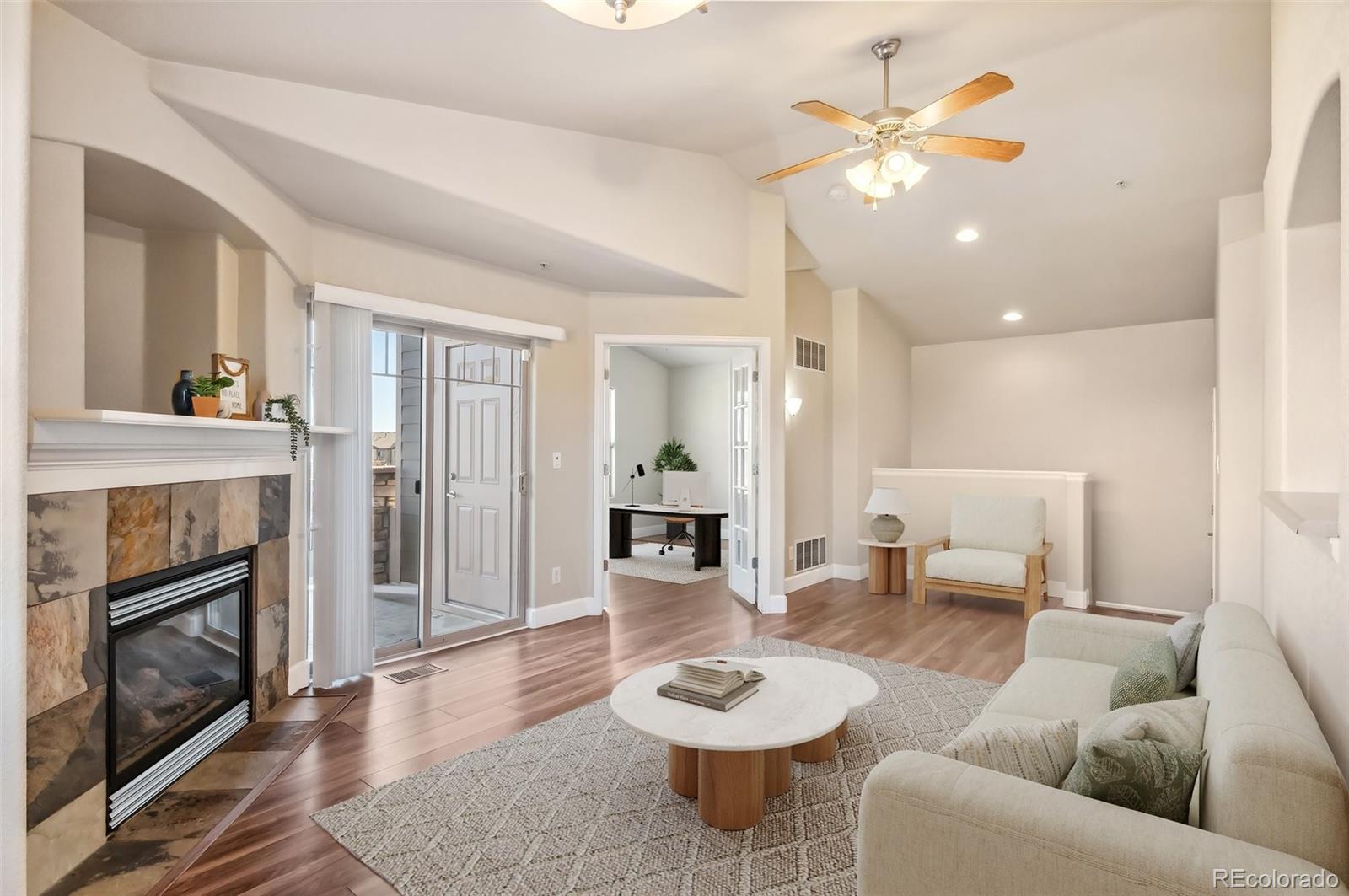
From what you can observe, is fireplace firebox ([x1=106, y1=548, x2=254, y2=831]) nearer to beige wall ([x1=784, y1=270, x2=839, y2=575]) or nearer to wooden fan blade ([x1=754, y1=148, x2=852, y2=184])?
wooden fan blade ([x1=754, y1=148, x2=852, y2=184])

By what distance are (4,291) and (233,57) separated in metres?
1.40

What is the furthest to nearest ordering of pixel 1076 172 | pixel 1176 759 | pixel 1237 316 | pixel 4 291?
pixel 1076 172 → pixel 1237 316 → pixel 4 291 → pixel 1176 759

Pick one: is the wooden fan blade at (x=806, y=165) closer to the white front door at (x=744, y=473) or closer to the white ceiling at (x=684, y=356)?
the white front door at (x=744, y=473)

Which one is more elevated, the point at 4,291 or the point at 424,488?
the point at 4,291

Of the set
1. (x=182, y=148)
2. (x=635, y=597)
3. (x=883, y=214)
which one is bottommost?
(x=635, y=597)

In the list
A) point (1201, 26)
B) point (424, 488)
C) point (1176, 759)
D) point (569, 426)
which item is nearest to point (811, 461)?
point (569, 426)

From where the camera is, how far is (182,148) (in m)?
2.67

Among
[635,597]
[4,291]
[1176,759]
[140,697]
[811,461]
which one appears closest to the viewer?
[1176,759]

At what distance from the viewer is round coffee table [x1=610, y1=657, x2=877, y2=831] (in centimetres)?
223

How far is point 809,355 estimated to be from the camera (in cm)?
643

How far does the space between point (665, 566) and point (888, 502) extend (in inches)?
106

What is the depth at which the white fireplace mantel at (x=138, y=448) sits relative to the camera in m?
2.01

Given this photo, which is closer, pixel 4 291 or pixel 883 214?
pixel 4 291

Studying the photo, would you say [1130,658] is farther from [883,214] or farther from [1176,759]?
[883,214]
